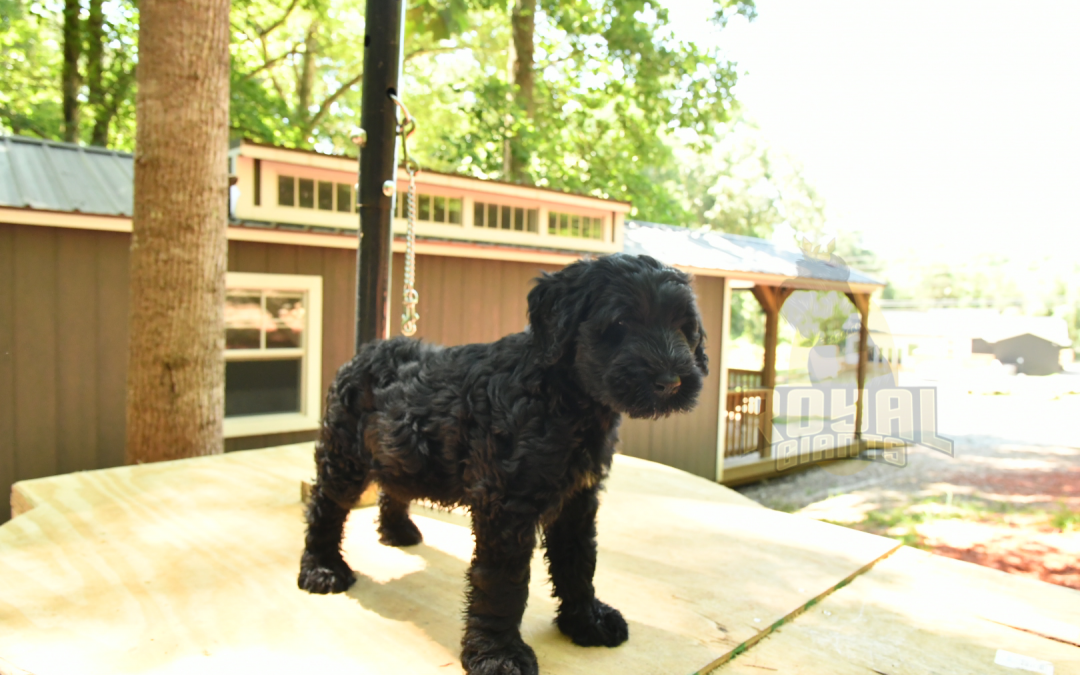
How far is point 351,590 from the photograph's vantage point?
2.40 metres

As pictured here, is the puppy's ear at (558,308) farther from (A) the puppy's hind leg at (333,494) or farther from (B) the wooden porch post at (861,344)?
(B) the wooden porch post at (861,344)

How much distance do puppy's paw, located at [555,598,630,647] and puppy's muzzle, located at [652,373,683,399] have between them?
834mm

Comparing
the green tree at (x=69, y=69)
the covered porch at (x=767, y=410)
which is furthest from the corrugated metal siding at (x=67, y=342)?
the green tree at (x=69, y=69)

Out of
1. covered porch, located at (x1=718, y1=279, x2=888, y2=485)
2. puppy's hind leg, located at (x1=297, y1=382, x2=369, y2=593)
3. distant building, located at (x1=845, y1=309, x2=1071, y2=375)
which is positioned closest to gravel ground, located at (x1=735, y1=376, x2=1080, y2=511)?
distant building, located at (x1=845, y1=309, x2=1071, y2=375)

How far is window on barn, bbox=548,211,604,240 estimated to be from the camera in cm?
937

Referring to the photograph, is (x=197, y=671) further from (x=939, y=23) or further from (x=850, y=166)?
(x=939, y=23)

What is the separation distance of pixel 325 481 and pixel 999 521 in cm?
826

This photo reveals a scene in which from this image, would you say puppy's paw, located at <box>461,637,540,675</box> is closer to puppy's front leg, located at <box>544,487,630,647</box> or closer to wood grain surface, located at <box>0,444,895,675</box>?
wood grain surface, located at <box>0,444,895,675</box>

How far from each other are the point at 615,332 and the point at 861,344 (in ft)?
28.9

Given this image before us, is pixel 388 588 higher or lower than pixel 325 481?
lower

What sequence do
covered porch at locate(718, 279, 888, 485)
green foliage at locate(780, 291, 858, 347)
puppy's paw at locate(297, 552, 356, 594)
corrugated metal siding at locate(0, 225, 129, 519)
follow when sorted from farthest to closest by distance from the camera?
covered porch at locate(718, 279, 888, 485), green foliage at locate(780, 291, 858, 347), corrugated metal siding at locate(0, 225, 129, 519), puppy's paw at locate(297, 552, 356, 594)

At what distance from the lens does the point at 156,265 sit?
4.34 m

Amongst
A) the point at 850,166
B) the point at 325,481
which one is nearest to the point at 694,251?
the point at 850,166

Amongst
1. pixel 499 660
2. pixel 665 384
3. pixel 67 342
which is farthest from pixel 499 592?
pixel 67 342
